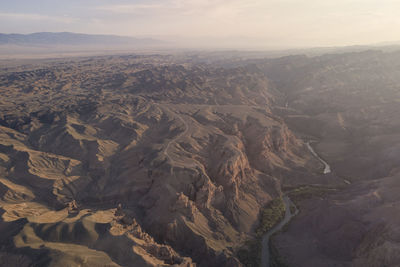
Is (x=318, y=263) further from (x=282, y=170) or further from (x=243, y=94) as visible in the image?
(x=243, y=94)

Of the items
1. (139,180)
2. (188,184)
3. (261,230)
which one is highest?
(188,184)

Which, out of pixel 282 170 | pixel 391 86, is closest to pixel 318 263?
pixel 282 170

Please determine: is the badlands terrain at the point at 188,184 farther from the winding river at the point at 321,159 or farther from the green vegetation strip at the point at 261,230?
the winding river at the point at 321,159

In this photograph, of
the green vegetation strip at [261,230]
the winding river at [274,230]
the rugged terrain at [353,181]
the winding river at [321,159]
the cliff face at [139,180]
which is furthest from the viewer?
the winding river at [321,159]

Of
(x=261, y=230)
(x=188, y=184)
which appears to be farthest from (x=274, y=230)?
(x=188, y=184)

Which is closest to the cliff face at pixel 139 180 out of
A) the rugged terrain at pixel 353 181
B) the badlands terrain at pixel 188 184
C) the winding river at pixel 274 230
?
the badlands terrain at pixel 188 184

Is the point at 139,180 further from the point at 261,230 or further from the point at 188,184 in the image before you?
the point at 261,230

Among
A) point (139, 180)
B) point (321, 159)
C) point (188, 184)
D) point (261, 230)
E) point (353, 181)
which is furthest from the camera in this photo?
point (321, 159)
